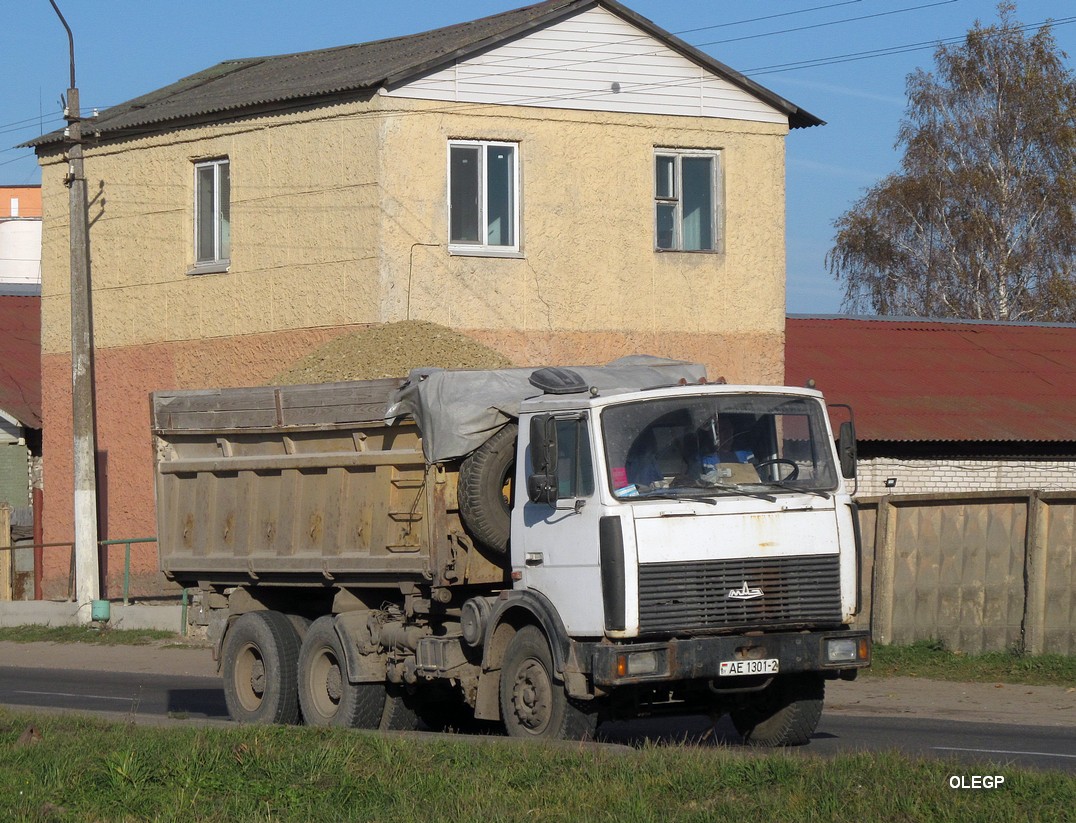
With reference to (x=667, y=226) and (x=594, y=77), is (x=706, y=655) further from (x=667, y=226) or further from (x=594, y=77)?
(x=594, y=77)

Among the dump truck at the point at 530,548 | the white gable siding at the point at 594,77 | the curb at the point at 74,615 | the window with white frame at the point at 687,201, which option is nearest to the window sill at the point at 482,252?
the white gable siding at the point at 594,77

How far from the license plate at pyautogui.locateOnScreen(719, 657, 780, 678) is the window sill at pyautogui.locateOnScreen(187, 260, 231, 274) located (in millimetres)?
14844

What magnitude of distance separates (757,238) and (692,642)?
47.4 ft

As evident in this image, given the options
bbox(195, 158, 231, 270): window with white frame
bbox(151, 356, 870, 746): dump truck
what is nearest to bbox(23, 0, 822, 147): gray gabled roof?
bbox(195, 158, 231, 270): window with white frame

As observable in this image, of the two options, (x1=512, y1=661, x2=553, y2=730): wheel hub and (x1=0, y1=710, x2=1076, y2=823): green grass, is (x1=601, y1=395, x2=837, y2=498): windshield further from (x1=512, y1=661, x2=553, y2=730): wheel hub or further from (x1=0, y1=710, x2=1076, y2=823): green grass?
(x1=0, y1=710, x2=1076, y2=823): green grass

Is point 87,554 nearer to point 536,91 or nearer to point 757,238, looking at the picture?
point 536,91

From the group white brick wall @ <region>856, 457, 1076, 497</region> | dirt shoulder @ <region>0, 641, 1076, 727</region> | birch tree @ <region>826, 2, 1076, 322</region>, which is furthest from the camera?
birch tree @ <region>826, 2, 1076, 322</region>

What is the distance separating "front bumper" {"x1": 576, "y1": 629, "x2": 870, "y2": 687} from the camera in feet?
30.2

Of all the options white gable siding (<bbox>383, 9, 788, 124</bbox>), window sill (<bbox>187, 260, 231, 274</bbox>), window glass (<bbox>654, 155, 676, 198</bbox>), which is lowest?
window sill (<bbox>187, 260, 231, 274</bbox>)

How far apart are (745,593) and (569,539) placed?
3.75ft

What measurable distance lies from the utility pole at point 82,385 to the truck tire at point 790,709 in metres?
15.4

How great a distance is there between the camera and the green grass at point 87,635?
22969 millimetres

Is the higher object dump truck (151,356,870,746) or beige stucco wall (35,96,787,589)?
beige stucco wall (35,96,787,589)

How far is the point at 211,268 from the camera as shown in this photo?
22.9 meters
